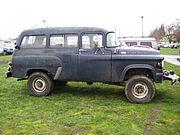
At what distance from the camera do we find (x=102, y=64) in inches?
386

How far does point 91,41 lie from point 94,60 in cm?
57

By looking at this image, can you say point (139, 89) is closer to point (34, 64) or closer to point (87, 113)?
point (87, 113)

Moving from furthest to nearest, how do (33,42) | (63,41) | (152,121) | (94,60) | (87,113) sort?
(33,42)
(63,41)
(94,60)
(87,113)
(152,121)

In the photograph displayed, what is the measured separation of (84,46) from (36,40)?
4.88ft

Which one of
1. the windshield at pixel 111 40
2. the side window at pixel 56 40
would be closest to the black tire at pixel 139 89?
the windshield at pixel 111 40

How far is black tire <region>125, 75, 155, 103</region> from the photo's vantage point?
9.52 m

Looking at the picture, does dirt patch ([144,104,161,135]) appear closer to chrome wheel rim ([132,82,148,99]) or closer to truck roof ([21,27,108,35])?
chrome wheel rim ([132,82,148,99])

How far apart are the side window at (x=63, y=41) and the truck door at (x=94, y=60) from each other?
27cm

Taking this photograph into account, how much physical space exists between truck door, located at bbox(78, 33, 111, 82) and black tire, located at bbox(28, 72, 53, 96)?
42.1 inches

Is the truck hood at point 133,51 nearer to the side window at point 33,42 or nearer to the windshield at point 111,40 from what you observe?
the windshield at point 111,40

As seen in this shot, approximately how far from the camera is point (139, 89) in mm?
9656

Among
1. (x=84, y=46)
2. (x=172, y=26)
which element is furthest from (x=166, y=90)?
(x=172, y=26)

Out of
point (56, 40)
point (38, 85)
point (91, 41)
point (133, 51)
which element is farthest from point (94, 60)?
point (38, 85)

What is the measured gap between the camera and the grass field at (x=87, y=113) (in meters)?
6.89
